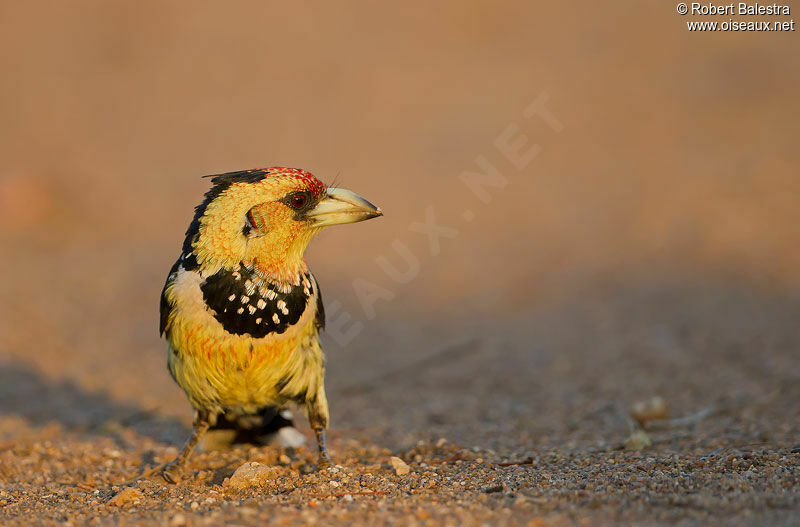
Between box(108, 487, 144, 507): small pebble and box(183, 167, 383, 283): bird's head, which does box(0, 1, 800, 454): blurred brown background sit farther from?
box(108, 487, 144, 507): small pebble

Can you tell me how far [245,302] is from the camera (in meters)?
3.75

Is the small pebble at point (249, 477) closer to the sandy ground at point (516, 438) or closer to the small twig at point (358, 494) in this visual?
the sandy ground at point (516, 438)

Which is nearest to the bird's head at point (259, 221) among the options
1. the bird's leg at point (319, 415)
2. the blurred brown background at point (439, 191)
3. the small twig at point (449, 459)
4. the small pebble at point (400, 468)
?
the bird's leg at point (319, 415)

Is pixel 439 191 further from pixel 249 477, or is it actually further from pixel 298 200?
pixel 249 477

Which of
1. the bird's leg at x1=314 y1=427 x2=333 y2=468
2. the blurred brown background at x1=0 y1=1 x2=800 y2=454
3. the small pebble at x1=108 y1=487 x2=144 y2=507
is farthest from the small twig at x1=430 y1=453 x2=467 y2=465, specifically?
the small pebble at x1=108 y1=487 x2=144 y2=507

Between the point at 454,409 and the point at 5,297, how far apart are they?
554 cm

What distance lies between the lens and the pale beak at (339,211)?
3.95 m

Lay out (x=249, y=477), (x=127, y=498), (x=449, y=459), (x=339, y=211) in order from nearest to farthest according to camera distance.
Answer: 1. (x=127, y=498)
2. (x=249, y=477)
3. (x=339, y=211)
4. (x=449, y=459)

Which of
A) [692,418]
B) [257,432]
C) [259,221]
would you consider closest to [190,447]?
[257,432]

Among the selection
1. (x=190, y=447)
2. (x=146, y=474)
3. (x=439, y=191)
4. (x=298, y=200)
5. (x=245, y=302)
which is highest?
(x=439, y=191)

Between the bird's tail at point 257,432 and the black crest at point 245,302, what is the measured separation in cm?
92

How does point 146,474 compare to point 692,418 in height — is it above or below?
below

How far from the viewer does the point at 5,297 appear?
865 centimetres

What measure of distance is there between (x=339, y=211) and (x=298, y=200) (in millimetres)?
227
